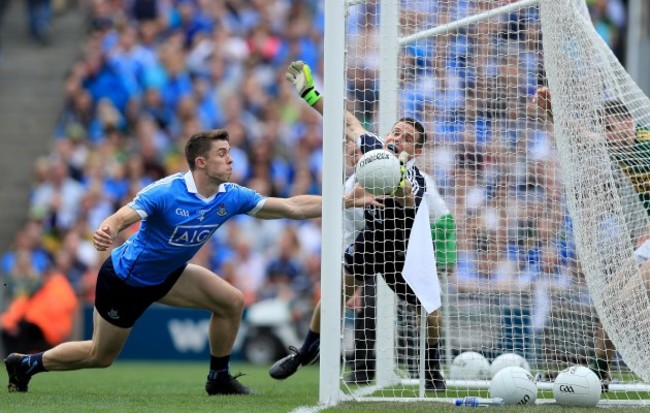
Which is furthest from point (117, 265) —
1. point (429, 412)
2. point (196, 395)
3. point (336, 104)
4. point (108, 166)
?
point (108, 166)

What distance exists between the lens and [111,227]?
8.16m

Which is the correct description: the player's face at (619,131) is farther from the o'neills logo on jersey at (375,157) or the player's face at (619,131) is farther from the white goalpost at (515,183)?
the o'neills logo on jersey at (375,157)

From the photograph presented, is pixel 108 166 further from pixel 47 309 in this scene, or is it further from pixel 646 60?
pixel 646 60

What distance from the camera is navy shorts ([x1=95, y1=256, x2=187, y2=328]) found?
9086 millimetres

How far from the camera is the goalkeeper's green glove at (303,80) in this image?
31.3 feet

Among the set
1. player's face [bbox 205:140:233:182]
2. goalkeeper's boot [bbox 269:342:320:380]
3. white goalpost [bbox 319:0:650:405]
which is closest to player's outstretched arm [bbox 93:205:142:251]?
player's face [bbox 205:140:233:182]

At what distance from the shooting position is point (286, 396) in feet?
31.0

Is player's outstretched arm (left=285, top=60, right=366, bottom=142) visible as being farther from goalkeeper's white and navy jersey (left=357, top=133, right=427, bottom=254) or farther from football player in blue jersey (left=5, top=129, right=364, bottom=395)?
football player in blue jersey (left=5, top=129, right=364, bottom=395)

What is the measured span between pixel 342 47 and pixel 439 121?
6.97 feet

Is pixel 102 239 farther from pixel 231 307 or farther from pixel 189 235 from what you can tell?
pixel 231 307

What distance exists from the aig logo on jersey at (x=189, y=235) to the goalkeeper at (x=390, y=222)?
3.44 ft

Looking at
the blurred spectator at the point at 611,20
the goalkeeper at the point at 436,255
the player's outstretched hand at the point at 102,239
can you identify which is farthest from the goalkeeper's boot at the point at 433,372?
the blurred spectator at the point at 611,20

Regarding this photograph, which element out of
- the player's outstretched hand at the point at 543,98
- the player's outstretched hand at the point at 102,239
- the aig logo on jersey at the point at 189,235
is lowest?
the player's outstretched hand at the point at 102,239

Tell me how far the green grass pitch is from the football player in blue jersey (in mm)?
376
